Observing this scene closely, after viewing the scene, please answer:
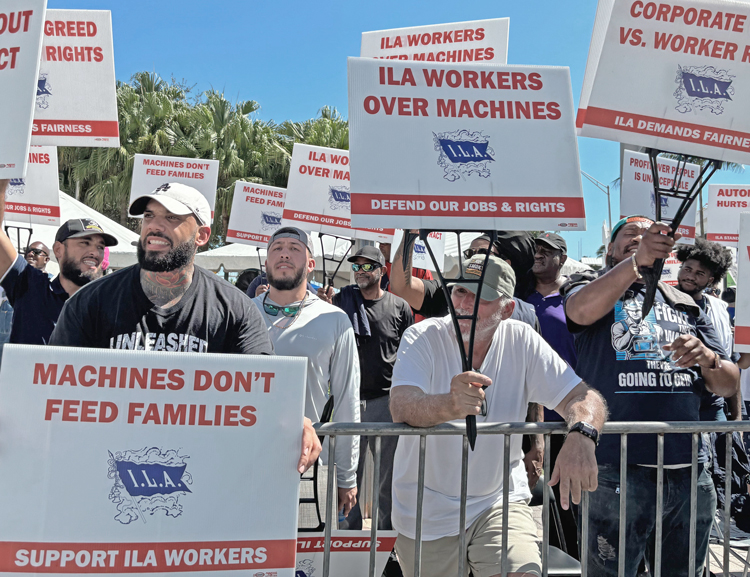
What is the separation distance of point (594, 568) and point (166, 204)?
2528mm

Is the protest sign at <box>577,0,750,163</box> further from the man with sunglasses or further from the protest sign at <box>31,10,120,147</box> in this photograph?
the protest sign at <box>31,10,120,147</box>

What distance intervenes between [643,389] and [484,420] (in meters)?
0.84

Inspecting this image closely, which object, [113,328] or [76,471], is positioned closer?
[76,471]

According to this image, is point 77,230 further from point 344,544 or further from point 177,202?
point 344,544

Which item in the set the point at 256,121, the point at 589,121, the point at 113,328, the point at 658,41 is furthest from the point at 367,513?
the point at 256,121

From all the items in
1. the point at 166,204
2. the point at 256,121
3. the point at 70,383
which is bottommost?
the point at 70,383

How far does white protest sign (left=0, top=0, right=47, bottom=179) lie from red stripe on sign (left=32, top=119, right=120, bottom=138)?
1222mm

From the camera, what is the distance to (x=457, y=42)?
5320 mm

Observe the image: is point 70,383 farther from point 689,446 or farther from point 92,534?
point 689,446

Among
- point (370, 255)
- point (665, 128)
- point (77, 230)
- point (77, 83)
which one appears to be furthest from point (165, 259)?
point (370, 255)

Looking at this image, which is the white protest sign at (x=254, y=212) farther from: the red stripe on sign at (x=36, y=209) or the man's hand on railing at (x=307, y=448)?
the man's hand on railing at (x=307, y=448)

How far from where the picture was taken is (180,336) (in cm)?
262

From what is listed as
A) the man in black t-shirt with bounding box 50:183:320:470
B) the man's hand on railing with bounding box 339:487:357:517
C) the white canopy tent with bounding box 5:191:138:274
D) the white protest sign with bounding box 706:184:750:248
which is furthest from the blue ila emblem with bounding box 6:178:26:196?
the white protest sign with bounding box 706:184:750:248

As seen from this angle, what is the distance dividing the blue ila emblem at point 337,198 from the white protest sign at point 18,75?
4048 mm
